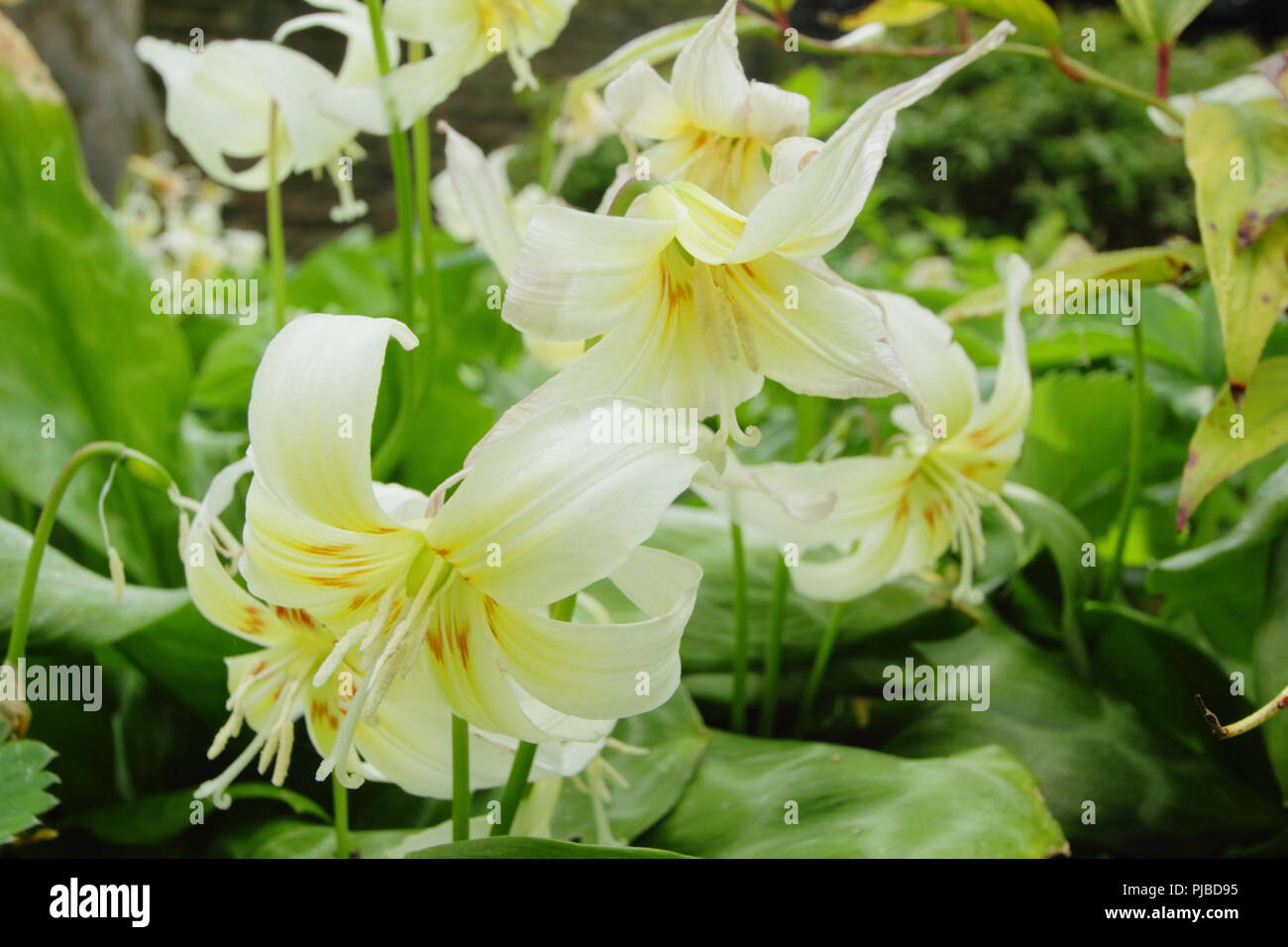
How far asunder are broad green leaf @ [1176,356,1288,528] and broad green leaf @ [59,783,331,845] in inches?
23.5

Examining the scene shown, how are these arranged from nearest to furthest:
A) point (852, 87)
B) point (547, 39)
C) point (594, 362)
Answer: point (594, 362)
point (547, 39)
point (852, 87)

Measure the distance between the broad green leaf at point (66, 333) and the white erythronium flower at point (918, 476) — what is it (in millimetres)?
525

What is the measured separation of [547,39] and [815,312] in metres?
0.34

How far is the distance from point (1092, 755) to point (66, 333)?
34.6 inches

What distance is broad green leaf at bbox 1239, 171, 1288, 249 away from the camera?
2.10 feet

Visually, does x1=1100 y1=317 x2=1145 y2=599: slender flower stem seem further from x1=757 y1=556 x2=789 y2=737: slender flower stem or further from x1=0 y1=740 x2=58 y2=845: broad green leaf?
x1=0 y1=740 x2=58 y2=845: broad green leaf

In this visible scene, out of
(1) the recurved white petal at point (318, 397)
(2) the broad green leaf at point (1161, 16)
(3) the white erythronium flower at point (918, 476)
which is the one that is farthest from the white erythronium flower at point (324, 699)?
(2) the broad green leaf at point (1161, 16)

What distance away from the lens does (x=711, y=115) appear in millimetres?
578

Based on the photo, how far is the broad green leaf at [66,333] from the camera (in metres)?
0.86

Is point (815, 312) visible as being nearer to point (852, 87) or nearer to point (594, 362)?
point (594, 362)

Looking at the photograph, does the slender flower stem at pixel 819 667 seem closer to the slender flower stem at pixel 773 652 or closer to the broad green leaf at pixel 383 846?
the slender flower stem at pixel 773 652

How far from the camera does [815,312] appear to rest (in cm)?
53

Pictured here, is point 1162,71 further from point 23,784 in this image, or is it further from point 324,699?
point 23,784
